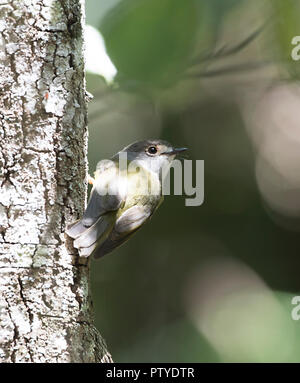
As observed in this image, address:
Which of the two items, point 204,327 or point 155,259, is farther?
point 155,259

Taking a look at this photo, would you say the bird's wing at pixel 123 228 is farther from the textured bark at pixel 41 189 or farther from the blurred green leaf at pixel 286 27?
the blurred green leaf at pixel 286 27

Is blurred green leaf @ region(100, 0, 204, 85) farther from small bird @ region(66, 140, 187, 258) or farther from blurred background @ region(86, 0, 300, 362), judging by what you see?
blurred background @ region(86, 0, 300, 362)

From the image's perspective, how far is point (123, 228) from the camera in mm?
2451

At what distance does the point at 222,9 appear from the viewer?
10.2 feet

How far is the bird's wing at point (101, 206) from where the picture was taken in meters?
2.18

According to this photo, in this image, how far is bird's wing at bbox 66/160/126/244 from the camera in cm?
218

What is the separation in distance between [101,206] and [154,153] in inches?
38.0

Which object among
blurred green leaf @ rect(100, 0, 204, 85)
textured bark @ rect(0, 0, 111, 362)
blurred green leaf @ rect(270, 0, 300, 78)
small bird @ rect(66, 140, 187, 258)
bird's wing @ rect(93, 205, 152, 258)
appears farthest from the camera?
blurred green leaf @ rect(270, 0, 300, 78)

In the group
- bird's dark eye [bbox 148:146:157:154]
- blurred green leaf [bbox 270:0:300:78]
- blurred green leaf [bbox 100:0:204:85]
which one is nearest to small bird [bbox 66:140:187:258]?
bird's dark eye [bbox 148:146:157:154]

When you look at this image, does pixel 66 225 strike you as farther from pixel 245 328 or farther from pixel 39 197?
pixel 245 328

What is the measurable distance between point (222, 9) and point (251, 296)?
67.8 inches

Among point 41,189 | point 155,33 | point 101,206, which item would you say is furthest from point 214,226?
point 41,189
